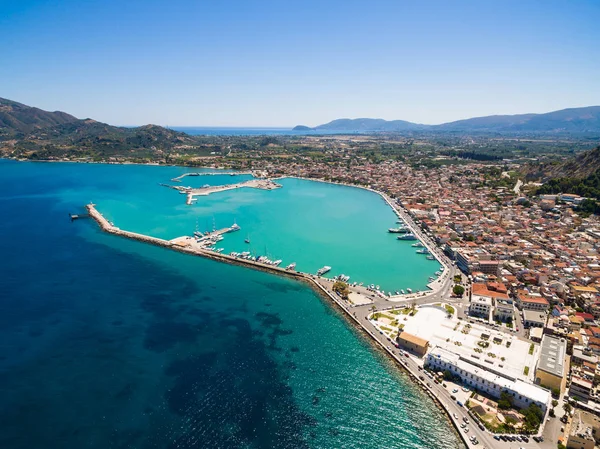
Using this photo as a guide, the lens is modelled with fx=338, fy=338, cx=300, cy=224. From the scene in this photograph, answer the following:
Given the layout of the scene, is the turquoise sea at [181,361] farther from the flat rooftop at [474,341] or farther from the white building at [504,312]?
the white building at [504,312]

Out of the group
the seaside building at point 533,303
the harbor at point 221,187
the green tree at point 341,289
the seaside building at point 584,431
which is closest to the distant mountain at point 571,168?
the seaside building at point 533,303

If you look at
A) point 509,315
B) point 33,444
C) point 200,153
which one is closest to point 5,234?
point 33,444

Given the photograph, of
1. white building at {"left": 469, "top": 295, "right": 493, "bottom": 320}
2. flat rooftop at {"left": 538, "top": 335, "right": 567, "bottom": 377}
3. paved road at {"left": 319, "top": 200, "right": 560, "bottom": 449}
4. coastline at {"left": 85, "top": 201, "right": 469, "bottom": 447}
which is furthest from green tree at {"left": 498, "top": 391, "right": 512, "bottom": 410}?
white building at {"left": 469, "top": 295, "right": 493, "bottom": 320}

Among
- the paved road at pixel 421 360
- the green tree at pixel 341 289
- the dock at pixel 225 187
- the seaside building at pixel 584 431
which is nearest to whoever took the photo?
the seaside building at pixel 584 431

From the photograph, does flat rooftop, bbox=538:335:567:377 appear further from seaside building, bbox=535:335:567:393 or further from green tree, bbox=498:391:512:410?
green tree, bbox=498:391:512:410

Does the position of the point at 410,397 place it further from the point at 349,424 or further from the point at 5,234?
the point at 5,234

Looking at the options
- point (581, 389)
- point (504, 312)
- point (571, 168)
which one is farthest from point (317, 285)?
point (571, 168)

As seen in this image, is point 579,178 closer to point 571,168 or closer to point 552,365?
point 571,168
